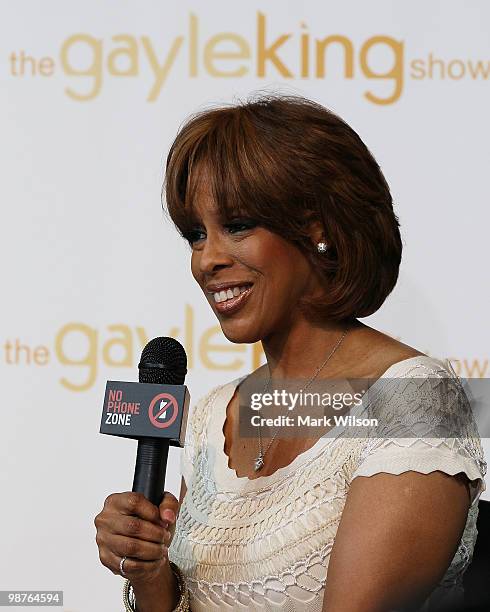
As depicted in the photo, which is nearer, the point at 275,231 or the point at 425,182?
the point at 275,231

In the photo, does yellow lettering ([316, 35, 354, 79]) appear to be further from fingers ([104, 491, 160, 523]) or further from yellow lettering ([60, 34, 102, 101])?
fingers ([104, 491, 160, 523])

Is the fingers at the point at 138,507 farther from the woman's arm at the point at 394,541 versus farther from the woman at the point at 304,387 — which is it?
the woman's arm at the point at 394,541

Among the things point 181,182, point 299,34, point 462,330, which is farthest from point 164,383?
point 299,34

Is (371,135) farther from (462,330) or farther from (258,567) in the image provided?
(258,567)

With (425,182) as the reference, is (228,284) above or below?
below

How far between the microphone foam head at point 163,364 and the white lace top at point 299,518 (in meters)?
0.23

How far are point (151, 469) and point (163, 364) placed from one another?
125 millimetres

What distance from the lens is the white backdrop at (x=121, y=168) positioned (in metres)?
1.63

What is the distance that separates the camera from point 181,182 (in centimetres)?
124

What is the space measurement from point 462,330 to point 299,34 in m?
0.58

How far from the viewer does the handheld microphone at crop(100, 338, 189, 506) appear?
959mm

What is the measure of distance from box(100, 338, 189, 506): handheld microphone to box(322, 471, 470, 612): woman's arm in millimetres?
222

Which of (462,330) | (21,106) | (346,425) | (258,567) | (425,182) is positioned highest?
(21,106)

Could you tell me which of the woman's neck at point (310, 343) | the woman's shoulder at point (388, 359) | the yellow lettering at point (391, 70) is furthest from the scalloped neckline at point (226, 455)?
the yellow lettering at point (391, 70)
